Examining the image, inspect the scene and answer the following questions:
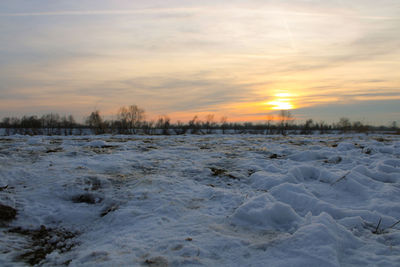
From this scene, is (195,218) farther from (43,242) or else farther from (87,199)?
(87,199)

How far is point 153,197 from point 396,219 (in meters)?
3.62

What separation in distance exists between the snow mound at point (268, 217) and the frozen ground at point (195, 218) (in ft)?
0.04

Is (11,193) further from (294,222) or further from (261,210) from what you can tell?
(294,222)

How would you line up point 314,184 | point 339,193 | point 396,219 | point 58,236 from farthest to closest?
point 314,184
point 339,193
point 396,219
point 58,236

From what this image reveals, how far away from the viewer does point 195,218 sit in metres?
3.20

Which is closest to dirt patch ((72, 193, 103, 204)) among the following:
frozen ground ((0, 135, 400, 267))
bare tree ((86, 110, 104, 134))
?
frozen ground ((0, 135, 400, 267))

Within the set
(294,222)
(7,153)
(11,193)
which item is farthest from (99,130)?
(294,222)

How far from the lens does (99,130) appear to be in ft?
125

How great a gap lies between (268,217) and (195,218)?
3.29ft

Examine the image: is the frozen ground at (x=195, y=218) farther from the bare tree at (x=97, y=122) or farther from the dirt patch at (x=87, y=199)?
the bare tree at (x=97, y=122)

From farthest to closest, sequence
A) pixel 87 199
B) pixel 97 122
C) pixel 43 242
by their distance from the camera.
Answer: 1. pixel 97 122
2. pixel 87 199
3. pixel 43 242

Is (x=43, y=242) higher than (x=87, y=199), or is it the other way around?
(x=87, y=199)

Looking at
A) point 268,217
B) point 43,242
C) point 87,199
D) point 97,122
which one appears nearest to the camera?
point 43,242

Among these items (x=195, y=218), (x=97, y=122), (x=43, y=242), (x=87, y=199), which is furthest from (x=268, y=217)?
(x=97, y=122)
